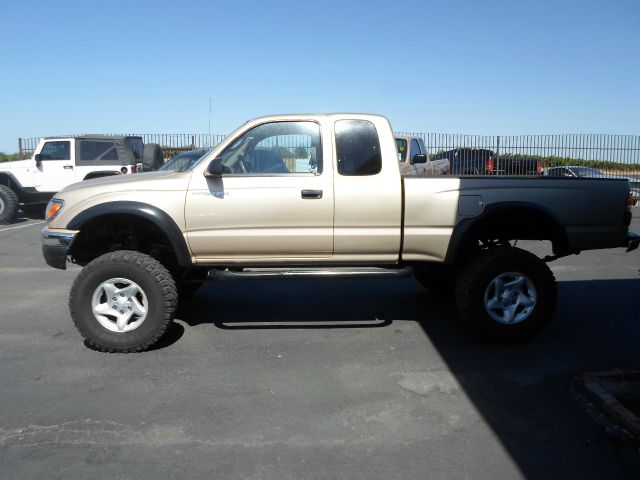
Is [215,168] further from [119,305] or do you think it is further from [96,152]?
[96,152]

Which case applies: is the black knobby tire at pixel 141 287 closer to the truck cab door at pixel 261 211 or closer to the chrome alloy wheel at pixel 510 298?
the truck cab door at pixel 261 211

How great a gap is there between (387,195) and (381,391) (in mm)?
1693

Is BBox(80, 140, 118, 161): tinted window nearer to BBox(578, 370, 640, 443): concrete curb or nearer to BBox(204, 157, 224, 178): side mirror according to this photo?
BBox(204, 157, 224, 178): side mirror

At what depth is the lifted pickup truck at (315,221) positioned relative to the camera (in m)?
4.86

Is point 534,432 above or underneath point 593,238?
underneath

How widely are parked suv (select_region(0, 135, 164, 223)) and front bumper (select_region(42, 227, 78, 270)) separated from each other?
9.59 metres

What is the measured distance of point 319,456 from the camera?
3.22 meters

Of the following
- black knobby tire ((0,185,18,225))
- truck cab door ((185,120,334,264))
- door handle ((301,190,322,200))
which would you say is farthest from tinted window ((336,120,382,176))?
black knobby tire ((0,185,18,225))

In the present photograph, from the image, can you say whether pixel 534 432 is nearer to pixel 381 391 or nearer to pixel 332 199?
pixel 381 391

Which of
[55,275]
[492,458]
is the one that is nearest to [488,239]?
[492,458]

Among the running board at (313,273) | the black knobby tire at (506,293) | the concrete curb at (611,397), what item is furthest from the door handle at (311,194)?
the concrete curb at (611,397)

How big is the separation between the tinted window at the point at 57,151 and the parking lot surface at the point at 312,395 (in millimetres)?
8854

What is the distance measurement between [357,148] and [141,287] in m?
2.21

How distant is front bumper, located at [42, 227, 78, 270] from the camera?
4.91m
